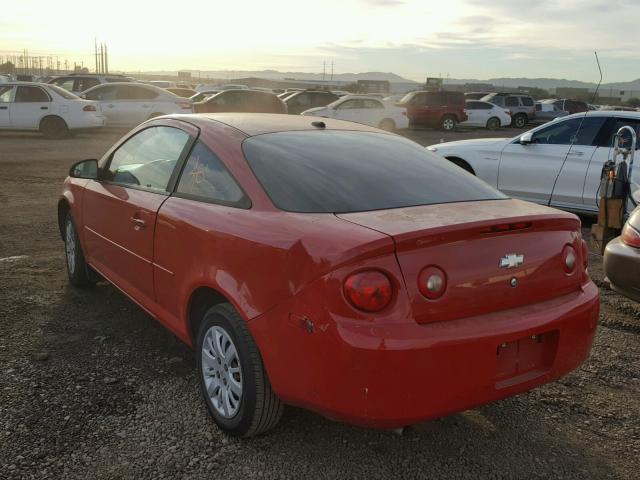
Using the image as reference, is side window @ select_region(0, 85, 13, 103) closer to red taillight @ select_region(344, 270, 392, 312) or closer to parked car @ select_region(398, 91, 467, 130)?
parked car @ select_region(398, 91, 467, 130)

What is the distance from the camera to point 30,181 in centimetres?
1038

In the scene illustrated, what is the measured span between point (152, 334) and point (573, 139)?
6.23 meters

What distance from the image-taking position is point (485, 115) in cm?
3077

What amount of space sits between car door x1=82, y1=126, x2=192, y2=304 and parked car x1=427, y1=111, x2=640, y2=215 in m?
5.74

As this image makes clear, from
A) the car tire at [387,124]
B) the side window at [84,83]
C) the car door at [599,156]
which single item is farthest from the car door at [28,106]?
the car door at [599,156]

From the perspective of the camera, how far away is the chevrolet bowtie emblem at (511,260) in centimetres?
261

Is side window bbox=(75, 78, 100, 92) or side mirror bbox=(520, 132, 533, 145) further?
side window bbox=(75, 78, 100, 92)

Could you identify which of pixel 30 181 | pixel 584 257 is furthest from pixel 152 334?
pixel 30 181

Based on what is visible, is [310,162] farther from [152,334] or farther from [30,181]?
[30,181]

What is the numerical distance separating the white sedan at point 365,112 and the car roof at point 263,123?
17.8 metres

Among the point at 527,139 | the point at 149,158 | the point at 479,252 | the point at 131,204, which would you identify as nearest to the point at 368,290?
the point at 479,252

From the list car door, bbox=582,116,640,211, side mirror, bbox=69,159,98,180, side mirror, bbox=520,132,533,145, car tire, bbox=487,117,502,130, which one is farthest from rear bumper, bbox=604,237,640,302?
car tire, bbox=487,117,502,130

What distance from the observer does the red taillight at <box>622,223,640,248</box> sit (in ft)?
14.4

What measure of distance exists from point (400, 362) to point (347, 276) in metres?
0.38
